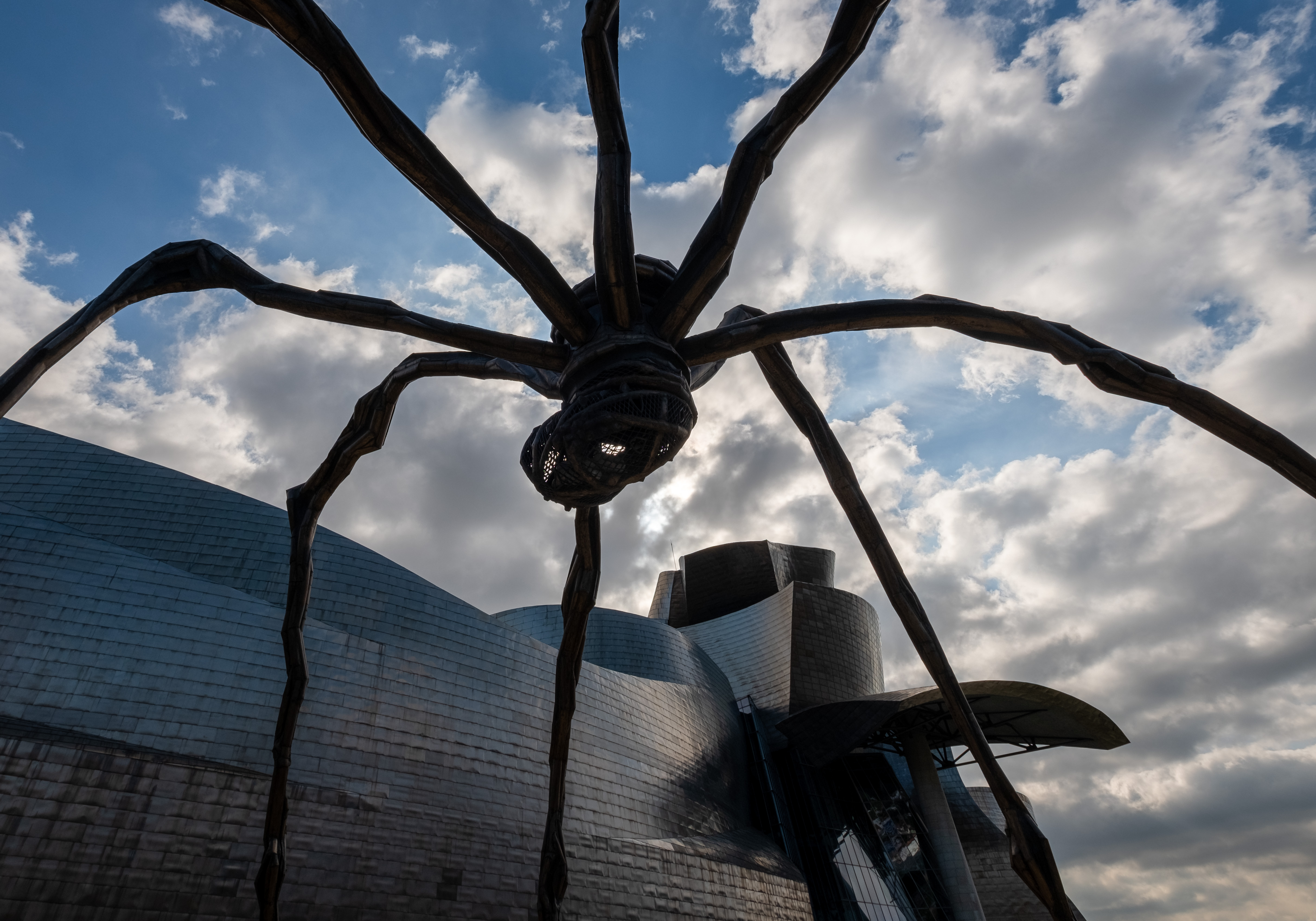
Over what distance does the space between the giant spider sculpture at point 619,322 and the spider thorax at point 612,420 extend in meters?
0.01

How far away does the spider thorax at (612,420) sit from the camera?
4297 mm

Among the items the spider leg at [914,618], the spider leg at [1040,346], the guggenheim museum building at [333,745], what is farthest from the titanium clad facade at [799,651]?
the spider leg at [1040,346]

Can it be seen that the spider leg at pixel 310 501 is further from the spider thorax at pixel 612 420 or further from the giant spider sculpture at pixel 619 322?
the spider thorax at pixel 612 420

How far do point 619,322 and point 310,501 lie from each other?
3.49m

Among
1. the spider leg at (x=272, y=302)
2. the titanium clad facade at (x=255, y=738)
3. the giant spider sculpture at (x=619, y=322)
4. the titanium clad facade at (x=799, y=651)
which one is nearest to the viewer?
the giant spider sculpture at (x=619, y=322)

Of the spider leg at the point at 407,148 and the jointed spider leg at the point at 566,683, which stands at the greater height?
the spider leg at the point at 407,148

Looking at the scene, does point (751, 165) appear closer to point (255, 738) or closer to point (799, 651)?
point (255, 738)

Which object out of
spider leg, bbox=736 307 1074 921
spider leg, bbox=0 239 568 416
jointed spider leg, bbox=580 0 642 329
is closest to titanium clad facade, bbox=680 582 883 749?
spider leg, bbox=736 307 1074 921

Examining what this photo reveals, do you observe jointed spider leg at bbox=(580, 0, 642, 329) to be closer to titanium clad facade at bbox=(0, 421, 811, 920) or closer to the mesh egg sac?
the mesh egg sac

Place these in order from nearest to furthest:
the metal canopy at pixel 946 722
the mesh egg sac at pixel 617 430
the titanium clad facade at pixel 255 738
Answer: the mesh egg sac at pixel 617 430 → the titanium clad facade at pixel 255 738 → the metal canopy at pixel 946 722

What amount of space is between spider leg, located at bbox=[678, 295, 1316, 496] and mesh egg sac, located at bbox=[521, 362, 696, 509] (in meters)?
0.77

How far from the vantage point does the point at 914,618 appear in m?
5.48

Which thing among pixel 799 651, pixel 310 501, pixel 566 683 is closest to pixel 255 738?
pixel 566 683

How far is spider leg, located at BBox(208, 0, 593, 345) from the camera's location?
12.3 feet
